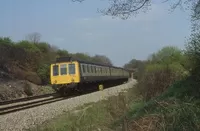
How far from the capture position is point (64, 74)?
30766 millimetres

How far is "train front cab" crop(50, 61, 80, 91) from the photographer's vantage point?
97.9 feet

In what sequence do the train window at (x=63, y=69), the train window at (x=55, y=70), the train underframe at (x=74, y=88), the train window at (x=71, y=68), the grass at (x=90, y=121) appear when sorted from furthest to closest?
the train window at (x=55, y=70) → the train window at (x=63, y=69) → the train window at (x=71, y=68) → the train underframe at (x=74, y=88) → the grass at (x=90, y=121)

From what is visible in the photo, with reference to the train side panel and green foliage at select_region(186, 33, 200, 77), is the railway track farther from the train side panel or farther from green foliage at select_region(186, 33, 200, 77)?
green foliage at select_region(186, 33, 200, 77)

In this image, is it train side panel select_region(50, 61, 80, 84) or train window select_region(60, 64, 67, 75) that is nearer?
train side panel select_region(50, 61, 80, 84)

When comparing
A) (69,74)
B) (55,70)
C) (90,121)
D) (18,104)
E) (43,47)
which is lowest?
(18,104)

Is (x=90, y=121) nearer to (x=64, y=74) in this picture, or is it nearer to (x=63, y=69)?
(x=64, y=74)

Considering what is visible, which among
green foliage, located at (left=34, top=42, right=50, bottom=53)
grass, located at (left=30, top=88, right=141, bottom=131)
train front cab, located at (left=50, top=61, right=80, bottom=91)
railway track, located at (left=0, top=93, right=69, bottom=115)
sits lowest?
railway track, located at (left=0, top=93, right=69, bottom=115)

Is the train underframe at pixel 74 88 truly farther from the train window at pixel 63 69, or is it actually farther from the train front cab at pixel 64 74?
the train window at pixel 63 69

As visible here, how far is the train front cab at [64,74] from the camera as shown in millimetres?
29844

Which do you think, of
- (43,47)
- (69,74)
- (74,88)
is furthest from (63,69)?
(43,47)

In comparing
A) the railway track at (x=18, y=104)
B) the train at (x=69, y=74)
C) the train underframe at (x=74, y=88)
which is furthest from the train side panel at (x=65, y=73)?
the railway track at (x=18, y=104)

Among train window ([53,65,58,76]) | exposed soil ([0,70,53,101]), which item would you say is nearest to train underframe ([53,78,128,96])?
train window ([53,65,58,76])

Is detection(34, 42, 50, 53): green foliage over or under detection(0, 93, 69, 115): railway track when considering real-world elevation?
over

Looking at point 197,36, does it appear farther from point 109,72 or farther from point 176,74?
point 109,72
